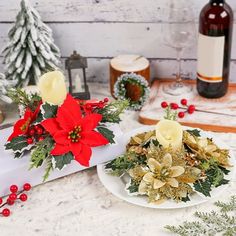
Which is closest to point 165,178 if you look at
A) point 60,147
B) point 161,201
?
point 161,201

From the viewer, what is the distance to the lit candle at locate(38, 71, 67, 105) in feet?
3.32

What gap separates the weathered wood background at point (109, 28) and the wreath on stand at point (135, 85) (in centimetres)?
15

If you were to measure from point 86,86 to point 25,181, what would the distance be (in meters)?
0.37

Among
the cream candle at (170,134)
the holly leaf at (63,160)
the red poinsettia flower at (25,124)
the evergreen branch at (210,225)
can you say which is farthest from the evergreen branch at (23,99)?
the evergreen branch at (210,225)

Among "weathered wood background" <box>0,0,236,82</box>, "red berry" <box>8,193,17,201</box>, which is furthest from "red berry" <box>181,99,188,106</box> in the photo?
"red berry" <box>8,193,17,201</box>

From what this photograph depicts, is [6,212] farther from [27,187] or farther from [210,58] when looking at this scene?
[210,58]

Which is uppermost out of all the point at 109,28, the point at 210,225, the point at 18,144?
the point at 109,28

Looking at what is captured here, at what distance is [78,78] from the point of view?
1.27 meters

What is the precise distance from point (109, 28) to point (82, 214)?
565mm

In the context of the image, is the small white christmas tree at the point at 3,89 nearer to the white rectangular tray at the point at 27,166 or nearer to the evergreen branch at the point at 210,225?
the white rectangular tray at the point at 27,166

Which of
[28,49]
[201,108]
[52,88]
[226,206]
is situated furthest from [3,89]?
[226,206]

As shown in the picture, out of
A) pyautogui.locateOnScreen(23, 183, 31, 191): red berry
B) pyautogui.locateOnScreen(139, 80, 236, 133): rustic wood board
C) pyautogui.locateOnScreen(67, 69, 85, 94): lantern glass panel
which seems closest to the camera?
pyautogui.locateOnScreen(23, 183, 31, 191): red berry

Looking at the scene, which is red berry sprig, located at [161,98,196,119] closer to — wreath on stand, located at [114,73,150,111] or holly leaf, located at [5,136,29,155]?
wreath on stand, located at [114,73,150,111]

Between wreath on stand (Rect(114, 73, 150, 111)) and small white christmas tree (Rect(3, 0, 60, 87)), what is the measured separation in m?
0.17
